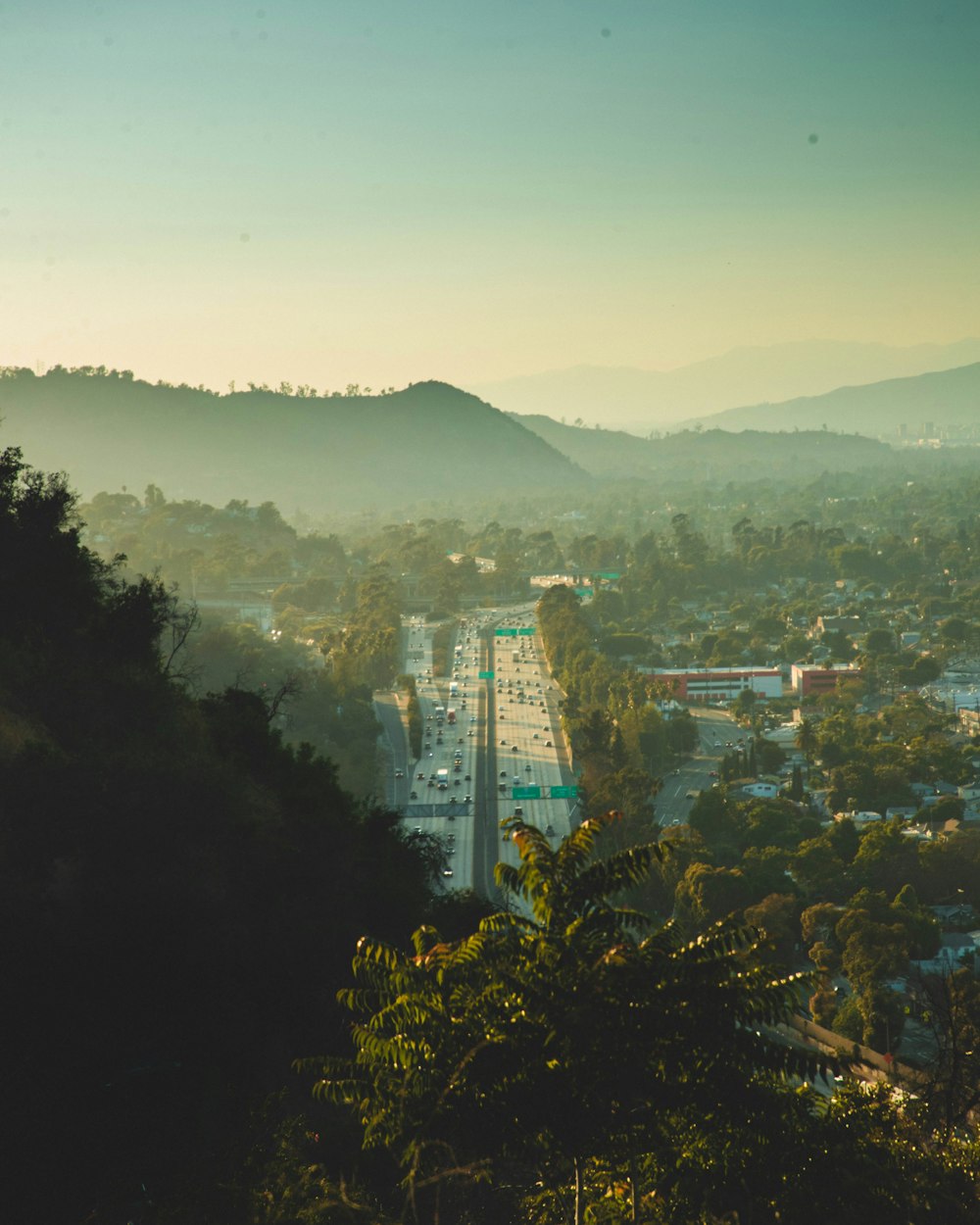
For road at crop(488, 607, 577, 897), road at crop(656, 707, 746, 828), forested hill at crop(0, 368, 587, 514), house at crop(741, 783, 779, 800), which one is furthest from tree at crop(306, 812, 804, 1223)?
forested hill at crop(0, 368, 587, 514)

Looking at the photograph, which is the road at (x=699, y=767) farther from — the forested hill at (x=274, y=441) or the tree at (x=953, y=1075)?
the forested hill at (x=274, y=441)

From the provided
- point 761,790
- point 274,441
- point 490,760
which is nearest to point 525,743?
point 490,760

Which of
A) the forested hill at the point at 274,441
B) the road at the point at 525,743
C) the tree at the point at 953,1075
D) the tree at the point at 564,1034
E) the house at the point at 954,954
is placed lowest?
the house at the point at 954,954

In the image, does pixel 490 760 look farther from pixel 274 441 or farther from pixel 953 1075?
pixel 274 441

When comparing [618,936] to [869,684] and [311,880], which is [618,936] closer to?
[311,880]

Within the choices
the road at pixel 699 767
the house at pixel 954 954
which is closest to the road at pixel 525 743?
the road at pixel 699 767

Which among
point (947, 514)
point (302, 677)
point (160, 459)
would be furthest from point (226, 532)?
point (160, 459)


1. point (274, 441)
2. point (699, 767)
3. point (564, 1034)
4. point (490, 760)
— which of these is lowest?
point (699, 767)
